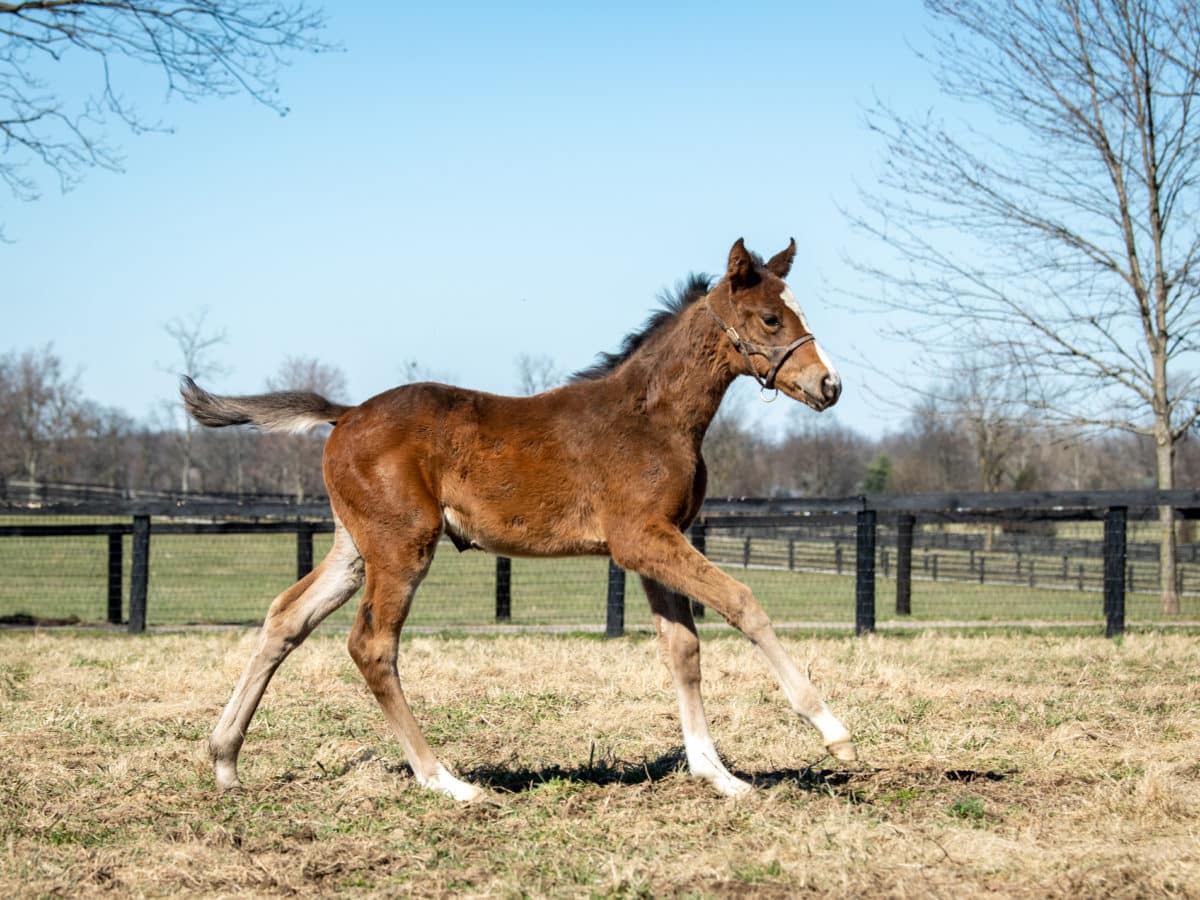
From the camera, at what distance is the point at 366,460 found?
557cm

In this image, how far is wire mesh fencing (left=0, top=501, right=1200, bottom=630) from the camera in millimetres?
15062

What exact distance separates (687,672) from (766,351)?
164 cm

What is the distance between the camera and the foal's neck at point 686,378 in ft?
18.7

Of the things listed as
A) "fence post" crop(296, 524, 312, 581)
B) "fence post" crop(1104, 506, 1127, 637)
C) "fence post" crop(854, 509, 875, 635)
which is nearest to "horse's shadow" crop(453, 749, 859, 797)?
"fence post" crop(854, 509, 875, 635)

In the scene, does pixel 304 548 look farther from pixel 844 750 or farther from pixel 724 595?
pixel 844 750

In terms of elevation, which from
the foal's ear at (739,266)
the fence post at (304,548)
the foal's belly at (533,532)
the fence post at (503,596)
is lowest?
the fence post at (503,596)

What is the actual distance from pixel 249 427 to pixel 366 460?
3.50 ft

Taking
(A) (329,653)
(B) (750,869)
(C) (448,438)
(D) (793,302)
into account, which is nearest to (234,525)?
(A) (329,653)

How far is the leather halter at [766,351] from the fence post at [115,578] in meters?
11.4

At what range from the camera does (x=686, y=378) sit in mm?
5758

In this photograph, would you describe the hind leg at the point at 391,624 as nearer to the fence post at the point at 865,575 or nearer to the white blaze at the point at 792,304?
the white blaze at the point at 792,304

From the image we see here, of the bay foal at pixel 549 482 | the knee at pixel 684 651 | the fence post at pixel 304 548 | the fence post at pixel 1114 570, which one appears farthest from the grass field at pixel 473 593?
the knee at pixel 684 651

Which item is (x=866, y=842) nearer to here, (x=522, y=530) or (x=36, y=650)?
(x=522, y=530)

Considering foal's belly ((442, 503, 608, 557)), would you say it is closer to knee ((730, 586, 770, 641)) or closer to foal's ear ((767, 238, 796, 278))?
knee ((730, 586, 770, 641))
